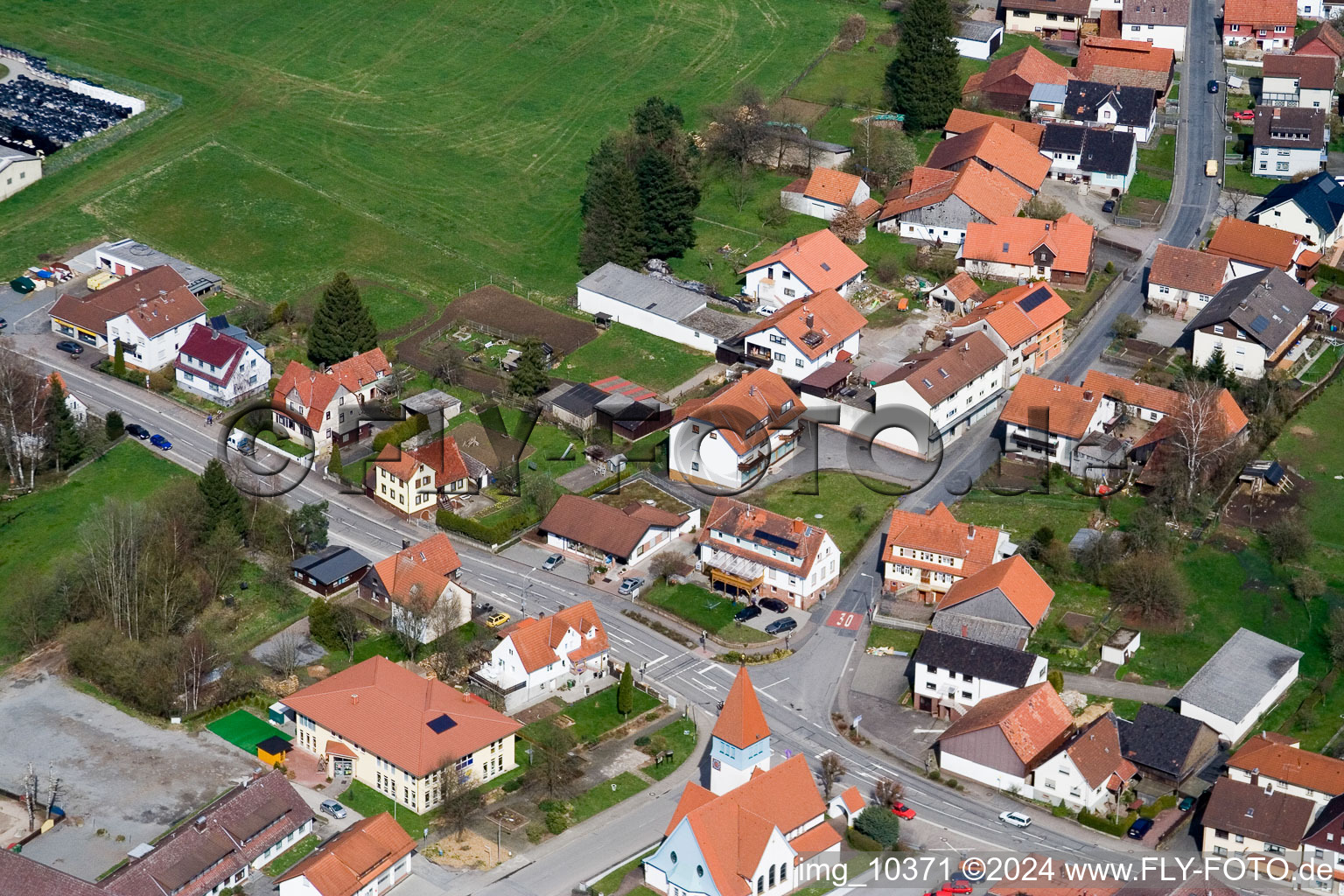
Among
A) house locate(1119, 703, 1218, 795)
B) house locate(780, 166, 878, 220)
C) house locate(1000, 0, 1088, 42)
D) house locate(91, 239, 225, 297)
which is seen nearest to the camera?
house locate(1119, 703, 1218, 795)

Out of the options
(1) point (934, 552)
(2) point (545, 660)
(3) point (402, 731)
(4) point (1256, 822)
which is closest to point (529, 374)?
(2) point (545, 660)

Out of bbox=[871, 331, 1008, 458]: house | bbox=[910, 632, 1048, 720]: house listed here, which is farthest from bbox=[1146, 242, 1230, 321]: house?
bbox=[910, 632, 1048, 720]: house

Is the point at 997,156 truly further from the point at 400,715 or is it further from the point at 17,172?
the point at 17,172

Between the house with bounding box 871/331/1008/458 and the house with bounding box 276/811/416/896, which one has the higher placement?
the house with bounding box 871/331/1008/458

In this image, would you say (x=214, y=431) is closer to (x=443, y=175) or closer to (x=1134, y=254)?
(x=443, y=175)

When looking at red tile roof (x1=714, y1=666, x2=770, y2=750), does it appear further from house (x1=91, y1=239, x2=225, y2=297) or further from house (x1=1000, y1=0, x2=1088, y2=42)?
house (x1=1000, y1=0, x2=1088, y2=42)

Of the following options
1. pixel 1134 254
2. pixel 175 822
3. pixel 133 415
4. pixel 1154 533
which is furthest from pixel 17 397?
pixel 1134 254

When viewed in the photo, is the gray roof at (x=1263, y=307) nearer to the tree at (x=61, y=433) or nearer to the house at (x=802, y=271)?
the house at (x=802, y=271)

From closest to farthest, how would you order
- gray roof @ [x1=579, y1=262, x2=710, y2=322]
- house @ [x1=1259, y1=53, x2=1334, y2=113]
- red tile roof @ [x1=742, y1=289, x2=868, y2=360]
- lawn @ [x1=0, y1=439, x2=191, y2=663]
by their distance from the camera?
1. lawn @ [x1=0, y1=439, x2=191, y2=663]
2. red tile roof @ [x1=742, y1=289, x2=868, y2=360]
3. gray roof @ [x1=579, y1=262, x2=710, y2=322]
4. house @ [x1=1259, y1=53, x2=1334, y2=113]
